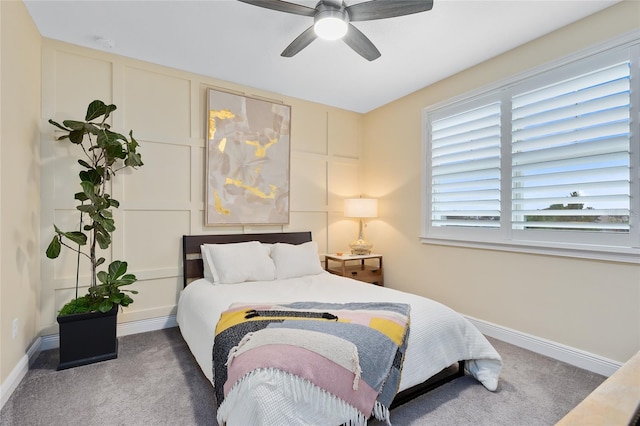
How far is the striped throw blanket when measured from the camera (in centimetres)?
148

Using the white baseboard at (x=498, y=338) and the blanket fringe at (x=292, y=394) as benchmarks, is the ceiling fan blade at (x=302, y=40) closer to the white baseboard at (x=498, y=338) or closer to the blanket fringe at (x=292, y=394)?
the blanket fringe at (x=292, y=394)

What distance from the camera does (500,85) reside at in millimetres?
3023

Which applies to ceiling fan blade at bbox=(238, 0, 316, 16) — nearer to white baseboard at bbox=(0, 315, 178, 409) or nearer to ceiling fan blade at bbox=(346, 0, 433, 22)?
ceiling fan blade at bbox=(346, 0, 433, 22)

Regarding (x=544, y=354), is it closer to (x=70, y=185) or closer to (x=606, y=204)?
(x=606, y=204)

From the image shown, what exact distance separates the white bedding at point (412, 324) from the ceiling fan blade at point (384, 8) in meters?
1.94

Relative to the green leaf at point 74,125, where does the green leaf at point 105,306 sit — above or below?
below

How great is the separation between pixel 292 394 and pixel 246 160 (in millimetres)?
2743

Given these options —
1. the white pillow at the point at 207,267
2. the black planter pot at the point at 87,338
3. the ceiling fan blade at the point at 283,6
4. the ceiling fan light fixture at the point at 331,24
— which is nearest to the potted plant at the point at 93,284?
the black planter pot at the point at 87,338

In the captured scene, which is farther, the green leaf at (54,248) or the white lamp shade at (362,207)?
the white lamp shade at (362,207)

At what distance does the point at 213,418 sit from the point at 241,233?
2120mm

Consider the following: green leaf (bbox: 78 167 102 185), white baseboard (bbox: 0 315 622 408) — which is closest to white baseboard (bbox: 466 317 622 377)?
white baseboard (bbox: 0 315 622 408)

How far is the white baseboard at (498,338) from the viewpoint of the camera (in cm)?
222

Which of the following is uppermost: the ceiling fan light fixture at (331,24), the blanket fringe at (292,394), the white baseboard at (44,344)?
the ceiling fan light fixture at (331,24)

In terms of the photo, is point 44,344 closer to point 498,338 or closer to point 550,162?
point 498,338
